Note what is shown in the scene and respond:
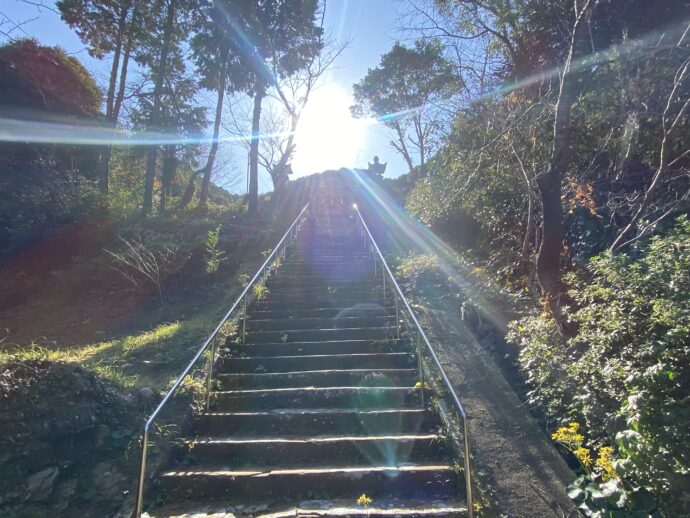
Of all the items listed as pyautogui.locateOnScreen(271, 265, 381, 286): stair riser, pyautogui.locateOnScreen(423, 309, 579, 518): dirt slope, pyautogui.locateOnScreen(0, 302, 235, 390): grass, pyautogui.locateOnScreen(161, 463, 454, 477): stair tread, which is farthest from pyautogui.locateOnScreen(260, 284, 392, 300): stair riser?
pyautogui.locateOnScreen(161, 463, 454, 477): stair tread

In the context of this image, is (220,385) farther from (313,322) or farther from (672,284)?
(672,284)

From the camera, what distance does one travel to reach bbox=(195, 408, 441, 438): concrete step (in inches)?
167

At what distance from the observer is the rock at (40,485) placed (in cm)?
336

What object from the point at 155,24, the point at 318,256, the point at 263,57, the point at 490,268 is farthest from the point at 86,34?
the point at 490,268

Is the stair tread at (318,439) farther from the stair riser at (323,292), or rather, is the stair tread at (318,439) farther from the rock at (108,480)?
the stair riser at (323,292)

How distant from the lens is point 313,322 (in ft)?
21.7

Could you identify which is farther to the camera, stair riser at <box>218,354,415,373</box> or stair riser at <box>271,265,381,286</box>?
stair riser at <box>271,265,381,286</box>

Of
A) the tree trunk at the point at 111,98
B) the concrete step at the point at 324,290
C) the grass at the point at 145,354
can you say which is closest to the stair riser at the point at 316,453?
the grass at the point at 145,354

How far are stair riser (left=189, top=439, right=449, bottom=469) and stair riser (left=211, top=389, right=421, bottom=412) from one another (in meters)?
0.67

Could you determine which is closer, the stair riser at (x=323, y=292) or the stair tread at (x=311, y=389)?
the stair tread at (x=311, y=389)

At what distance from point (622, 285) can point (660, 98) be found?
11.6 ft

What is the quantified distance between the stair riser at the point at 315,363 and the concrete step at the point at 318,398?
677mm

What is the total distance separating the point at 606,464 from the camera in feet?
9.96

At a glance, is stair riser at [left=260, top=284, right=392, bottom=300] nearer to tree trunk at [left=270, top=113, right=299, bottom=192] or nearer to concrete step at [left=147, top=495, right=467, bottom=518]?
concrete step at [left=147, top=495, right=467, bottom=518]
